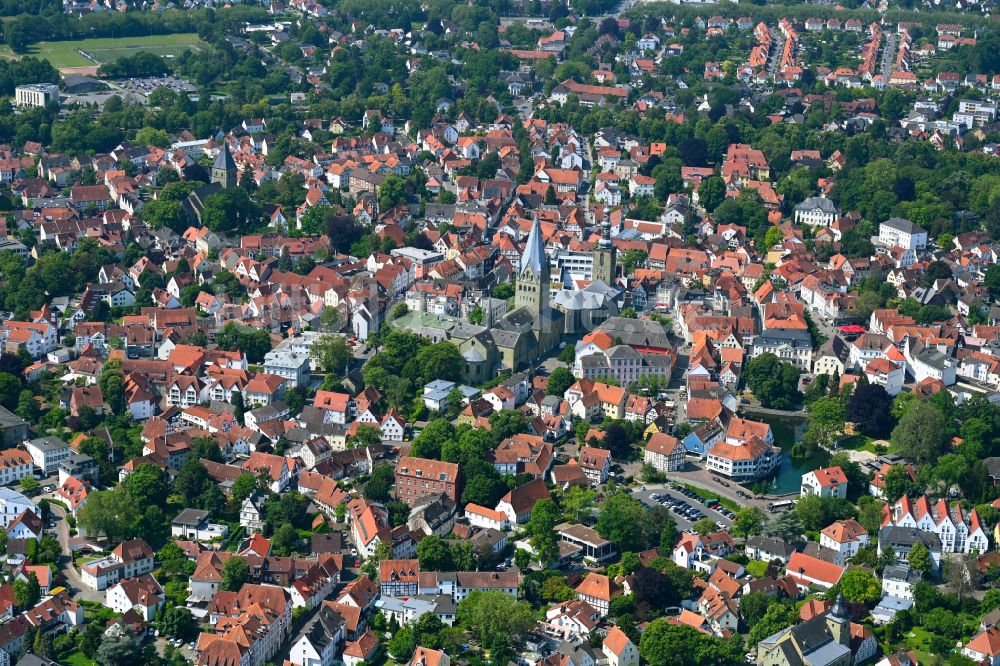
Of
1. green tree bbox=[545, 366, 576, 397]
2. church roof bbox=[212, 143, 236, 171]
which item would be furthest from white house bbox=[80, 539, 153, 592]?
church roof bbox=[212, 143, 236, 171]

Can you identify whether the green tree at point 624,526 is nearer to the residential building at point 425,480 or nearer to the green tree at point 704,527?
the green tree at point 704,527

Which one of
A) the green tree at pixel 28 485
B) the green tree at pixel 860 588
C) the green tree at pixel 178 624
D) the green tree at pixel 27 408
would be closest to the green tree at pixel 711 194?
the green tree at pixel 27 408

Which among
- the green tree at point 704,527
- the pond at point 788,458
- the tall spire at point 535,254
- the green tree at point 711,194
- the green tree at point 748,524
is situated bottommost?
the green tree at point 711,194

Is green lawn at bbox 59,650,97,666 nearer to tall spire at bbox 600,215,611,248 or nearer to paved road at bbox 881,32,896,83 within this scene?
tall spire at bbox 600,215,611,248

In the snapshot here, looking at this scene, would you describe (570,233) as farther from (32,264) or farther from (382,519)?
(382,519)

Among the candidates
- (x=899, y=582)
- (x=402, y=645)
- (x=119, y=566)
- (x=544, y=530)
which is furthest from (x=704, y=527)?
(x=119, y=566)
